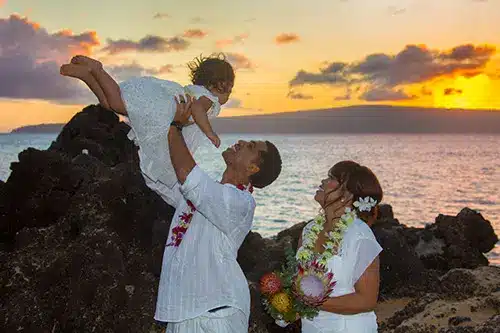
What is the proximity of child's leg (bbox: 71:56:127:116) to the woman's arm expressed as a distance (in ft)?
6.50

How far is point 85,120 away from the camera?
610 inches

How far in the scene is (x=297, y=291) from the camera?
15.1 feet

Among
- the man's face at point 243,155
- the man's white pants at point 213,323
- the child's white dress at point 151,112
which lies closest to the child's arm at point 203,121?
the child's white dress at point 151,112

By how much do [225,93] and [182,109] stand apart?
26.6 inches

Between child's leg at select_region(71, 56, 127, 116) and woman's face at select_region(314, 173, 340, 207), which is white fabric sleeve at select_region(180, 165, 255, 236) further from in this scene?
woman's face at select_region(314, 173, 340, 207)

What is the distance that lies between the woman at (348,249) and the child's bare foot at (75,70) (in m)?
1.92

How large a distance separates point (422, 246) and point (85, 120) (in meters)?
10.8

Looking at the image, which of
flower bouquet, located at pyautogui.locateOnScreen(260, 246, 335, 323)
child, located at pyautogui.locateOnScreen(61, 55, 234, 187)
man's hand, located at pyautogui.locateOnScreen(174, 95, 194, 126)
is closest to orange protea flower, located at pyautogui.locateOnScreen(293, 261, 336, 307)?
flower bouquet, located at pyautogui.locateOnScreen(260, 246, 335, 323)

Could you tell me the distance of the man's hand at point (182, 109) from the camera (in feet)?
12.8

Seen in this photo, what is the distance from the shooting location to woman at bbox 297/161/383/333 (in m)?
4.62

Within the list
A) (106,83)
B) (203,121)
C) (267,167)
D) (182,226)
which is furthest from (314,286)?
(106,83)

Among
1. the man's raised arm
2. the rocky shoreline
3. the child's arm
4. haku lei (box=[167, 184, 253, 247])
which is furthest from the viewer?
the rocky shoreline

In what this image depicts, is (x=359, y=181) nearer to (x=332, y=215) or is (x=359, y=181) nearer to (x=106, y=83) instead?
(x=332, y=215)

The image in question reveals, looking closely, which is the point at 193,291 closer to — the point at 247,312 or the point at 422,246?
the point at 247,312
